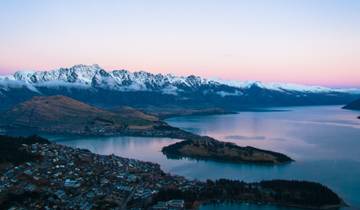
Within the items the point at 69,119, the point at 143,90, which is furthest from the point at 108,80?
the point at 69,119

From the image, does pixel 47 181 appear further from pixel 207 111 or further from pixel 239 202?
pixel 207 111

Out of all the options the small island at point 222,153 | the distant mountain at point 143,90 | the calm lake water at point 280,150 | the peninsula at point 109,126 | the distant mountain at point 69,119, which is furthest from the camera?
the distant mountain at point 143,90

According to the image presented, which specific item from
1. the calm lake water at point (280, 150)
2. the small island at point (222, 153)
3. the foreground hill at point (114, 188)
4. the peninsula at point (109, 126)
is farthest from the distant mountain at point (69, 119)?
the foreground hill at point (114, 188)

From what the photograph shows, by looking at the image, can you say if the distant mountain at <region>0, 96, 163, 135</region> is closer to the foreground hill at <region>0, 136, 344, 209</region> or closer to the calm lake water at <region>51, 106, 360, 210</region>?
the calm lake water at <region>51, 106, 360, 210</region>

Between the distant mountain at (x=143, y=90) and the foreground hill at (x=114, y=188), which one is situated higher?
the distant mountain at (x=143, y=90)

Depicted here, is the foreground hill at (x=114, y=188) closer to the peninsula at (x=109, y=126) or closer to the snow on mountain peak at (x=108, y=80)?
the peninsula at (x=109, y=126)
